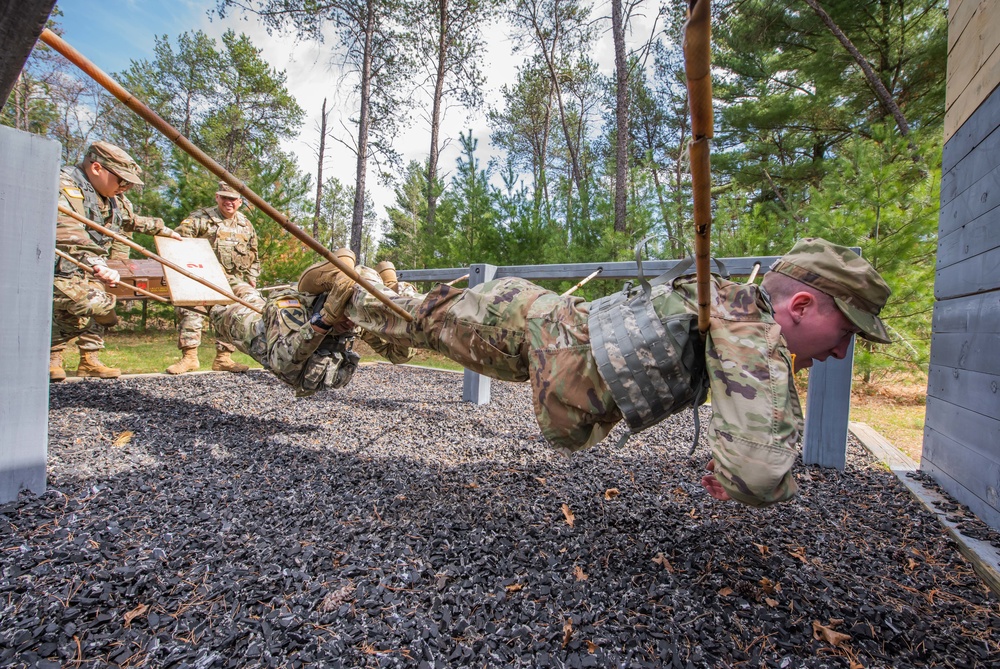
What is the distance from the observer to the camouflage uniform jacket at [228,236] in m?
5.77

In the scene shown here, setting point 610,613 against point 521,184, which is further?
point 521,184

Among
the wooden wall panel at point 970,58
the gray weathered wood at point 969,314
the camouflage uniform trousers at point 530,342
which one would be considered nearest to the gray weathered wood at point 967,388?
the gray weathered wood at point 969,314

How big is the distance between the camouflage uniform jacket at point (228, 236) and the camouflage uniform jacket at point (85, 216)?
1.18m

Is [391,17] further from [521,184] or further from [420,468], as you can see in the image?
[420,468]

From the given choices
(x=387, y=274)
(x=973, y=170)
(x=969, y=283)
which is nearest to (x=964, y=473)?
(x=969, y=283)

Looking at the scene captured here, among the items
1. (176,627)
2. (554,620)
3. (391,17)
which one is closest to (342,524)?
(176,627)

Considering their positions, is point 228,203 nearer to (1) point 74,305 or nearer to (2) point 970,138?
(1) point 74,305

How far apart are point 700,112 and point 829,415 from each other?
2.47 metres

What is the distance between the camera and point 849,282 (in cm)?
144

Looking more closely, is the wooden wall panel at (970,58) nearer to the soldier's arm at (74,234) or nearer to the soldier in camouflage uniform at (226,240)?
the soldier's arm at (74,234)

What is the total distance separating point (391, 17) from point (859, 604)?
12.9 metres

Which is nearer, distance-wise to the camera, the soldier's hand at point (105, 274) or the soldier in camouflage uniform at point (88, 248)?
the soldier's hand at point (105, 274)

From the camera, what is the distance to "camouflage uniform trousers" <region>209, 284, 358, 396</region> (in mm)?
2699

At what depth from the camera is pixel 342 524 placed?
1.85 metres
